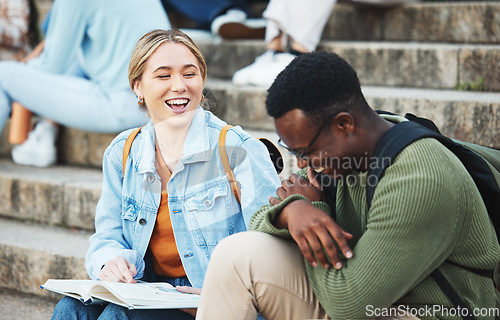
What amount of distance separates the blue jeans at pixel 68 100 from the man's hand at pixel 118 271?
5.28 ft

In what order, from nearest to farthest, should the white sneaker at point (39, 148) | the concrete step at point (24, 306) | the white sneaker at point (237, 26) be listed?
the concrete step at point (24, 306) < the white sneaker at point (39, 148) < the white sneaker at point (237, 26)

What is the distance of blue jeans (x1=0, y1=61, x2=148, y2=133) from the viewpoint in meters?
3.70

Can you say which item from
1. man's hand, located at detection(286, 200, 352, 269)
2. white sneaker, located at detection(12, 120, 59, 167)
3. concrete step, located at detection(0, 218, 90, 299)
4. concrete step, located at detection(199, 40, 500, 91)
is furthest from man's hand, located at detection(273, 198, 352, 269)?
white sneaker, located at detection(12, 120, 59, 167)

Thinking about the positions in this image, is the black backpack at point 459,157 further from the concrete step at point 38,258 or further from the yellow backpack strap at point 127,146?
the concrete step at point 38,258

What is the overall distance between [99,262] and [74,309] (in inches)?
7.6

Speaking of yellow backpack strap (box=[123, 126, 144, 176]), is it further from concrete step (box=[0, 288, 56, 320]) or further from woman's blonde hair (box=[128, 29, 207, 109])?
concrete step (box=[0, 288, 56, 320])

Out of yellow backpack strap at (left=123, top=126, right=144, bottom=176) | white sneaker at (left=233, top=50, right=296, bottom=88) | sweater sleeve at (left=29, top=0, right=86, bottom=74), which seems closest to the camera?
yellow backpack strap at (left=123, top=126, right=144, bottom=176)

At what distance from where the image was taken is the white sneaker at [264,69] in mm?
3875

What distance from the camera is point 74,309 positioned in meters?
2.09

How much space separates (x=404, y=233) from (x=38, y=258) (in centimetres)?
226

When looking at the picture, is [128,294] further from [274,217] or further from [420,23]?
[420,23]

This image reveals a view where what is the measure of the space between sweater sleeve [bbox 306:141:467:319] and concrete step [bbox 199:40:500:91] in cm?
218

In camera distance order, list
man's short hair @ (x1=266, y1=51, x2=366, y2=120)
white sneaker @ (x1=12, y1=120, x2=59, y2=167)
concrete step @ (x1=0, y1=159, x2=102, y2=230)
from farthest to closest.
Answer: white sneaker @ (x1=12, y1=120, x2=59, y2=167) → concrete step @ (x1=0, y1=159, x2=102, y2=230) → man's short hair @ (x1=266, y1=51, x2=366, y2=120)

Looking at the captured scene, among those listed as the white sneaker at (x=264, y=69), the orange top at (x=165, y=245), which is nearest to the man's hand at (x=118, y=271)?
the orange top at (x=165, y=245)
